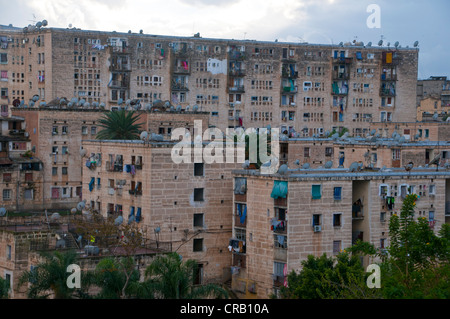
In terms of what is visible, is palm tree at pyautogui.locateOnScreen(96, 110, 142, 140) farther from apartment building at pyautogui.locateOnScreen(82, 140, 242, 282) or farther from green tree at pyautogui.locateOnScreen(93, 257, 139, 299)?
green tree at pyautogui.locateOnScreen(93, 257, 139, 299)

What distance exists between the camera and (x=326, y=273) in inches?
1538

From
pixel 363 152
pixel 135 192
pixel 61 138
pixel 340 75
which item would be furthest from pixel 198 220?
pixel 340 75

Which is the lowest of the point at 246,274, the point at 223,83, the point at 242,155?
the point at 246,274

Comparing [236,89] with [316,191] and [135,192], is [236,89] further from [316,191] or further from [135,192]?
[316,191]

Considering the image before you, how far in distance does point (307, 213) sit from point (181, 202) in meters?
7.44

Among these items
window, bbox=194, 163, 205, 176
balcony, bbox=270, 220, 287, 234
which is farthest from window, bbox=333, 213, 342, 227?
window, bbox=194, 163, 205, 176

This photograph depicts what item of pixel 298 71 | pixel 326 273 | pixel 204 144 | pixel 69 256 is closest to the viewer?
pixel 69 256

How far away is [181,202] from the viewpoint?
4969 centimetres

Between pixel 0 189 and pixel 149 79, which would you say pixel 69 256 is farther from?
pixel 149 79

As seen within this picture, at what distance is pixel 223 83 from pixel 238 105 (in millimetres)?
2699

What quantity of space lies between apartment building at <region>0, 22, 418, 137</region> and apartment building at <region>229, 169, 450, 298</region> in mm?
38640

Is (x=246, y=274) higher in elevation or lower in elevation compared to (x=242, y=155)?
lower
